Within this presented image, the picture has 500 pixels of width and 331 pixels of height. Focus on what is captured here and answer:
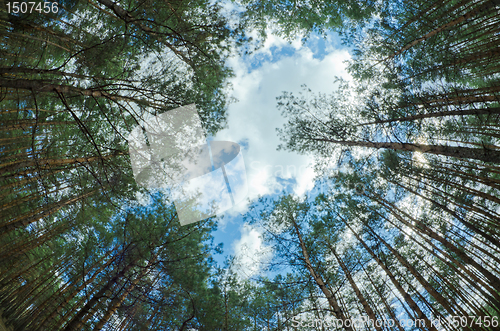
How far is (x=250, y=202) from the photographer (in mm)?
7777

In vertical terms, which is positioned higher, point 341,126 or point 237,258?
point 341,126

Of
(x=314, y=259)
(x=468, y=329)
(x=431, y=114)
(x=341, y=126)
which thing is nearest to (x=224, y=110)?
(x=341, y=126)

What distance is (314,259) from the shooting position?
20.3 ft

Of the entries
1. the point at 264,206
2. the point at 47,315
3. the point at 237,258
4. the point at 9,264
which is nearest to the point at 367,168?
the point at 264,206

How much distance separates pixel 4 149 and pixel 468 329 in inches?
426

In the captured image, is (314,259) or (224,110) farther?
(314,259)

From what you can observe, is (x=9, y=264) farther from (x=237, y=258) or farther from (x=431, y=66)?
(x=431, y=66)

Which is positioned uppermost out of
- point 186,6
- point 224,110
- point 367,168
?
point 186,6

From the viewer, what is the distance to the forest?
3891 mm

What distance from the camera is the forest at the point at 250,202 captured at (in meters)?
3.89

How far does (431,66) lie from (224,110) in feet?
19.9

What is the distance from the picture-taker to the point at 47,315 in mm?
4324

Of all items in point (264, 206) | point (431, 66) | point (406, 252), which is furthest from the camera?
point (264, 206)

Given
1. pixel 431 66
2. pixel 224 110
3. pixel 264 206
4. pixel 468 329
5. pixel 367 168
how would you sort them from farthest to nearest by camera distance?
pixel 264 206
pixel 367 168
pixel 431 66
pixel 224 110
pixel 468 329
